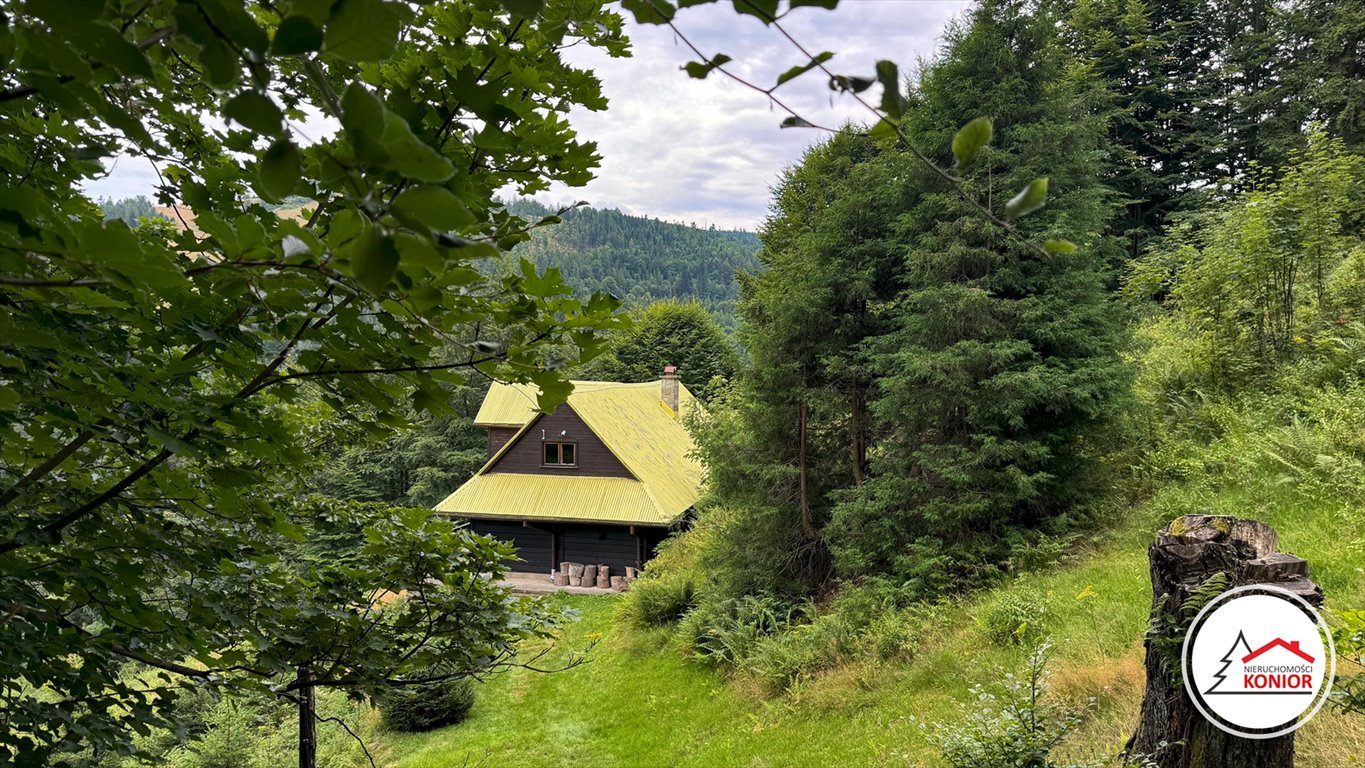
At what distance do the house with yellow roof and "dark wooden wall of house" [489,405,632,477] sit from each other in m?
0.03

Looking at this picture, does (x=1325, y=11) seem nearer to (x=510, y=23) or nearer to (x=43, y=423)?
(x=510, y=23)

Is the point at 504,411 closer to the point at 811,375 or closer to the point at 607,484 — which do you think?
the point at 607,484

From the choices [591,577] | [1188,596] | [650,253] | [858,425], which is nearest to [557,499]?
[591,577]

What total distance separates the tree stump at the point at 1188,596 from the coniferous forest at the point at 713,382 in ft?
0.07

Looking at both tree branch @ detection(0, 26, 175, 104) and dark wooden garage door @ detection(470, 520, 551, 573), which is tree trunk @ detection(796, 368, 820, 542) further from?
dark wooden garage door @ detection(470, 520, 551, 573)

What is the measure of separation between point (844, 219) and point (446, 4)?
8.78 metres

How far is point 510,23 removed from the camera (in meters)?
1.47

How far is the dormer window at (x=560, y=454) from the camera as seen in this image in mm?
19875

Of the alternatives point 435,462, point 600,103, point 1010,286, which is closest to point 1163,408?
point 1010,286

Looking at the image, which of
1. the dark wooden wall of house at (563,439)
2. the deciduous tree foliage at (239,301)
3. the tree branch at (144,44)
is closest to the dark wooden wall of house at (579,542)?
the dark wooden wall of house at (563,439)

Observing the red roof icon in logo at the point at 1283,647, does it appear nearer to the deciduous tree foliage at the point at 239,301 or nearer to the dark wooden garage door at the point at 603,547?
the deciduous tree foliage at the point at 239,301

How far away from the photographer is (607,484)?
19266mm

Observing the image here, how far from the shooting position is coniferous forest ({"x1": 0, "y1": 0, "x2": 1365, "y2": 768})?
79cm

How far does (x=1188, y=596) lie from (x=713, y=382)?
41.5 feet
